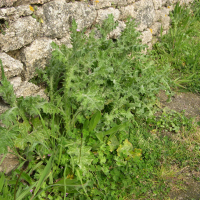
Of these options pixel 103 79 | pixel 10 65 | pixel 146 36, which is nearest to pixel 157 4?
pixel 146 36

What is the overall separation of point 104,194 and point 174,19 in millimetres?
3947

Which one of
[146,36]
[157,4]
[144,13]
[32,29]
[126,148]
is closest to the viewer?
[32,29]

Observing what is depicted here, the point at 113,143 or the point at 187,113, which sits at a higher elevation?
the point at 113,143

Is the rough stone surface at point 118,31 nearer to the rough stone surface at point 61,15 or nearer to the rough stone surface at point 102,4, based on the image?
the rough stone surface at point 102,4

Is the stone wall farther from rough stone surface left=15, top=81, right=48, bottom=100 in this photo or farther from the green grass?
the green grass

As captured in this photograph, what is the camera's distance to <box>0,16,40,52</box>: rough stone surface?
1853mm

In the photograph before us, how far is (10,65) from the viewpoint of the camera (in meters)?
1.88

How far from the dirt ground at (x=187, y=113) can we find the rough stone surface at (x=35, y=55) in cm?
182

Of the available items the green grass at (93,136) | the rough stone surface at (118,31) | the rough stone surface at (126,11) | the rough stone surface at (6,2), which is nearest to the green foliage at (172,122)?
the green grass at (93,136)

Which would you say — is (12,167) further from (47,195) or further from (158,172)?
(158,172)

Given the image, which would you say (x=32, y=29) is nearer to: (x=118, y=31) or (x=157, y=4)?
(x=118, y=31)

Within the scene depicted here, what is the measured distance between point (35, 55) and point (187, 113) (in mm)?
2211

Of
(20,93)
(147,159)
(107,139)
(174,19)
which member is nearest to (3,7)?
(20,93)

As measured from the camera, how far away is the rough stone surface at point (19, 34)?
6.08 feet
